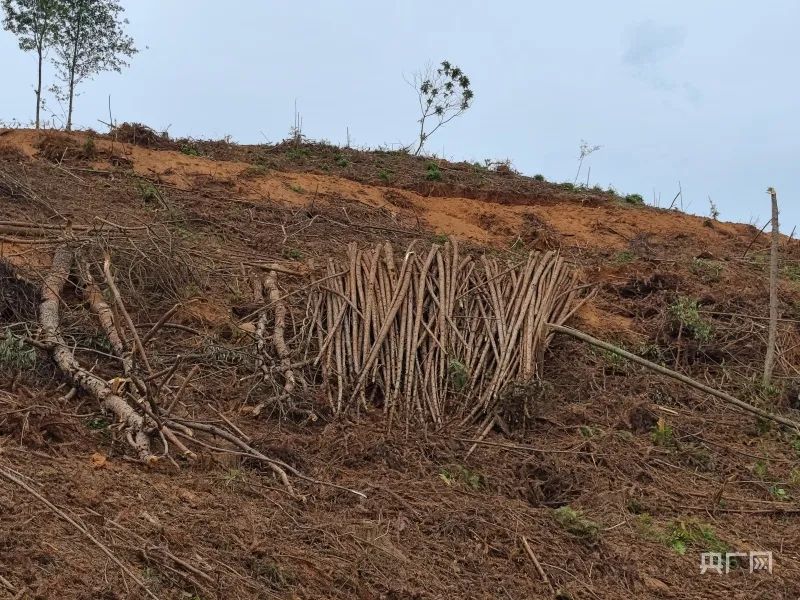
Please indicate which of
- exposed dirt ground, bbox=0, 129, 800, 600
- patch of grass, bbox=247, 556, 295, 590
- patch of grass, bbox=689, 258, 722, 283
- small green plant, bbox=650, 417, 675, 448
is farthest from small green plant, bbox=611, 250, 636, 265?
patch of grass, bbox=247, 556, 295, 590

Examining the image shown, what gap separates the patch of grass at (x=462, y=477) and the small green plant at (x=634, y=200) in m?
9.59

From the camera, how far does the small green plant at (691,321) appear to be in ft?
21.5

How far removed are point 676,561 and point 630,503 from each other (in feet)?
1.96

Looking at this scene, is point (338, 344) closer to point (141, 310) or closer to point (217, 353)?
point (217, 353)

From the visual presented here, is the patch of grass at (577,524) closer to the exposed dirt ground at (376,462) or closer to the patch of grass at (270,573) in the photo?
the exposed dirt ground at (376,462)

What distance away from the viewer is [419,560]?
10.8 feet

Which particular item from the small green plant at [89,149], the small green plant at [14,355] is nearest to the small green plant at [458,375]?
the small green plant at [14,355]

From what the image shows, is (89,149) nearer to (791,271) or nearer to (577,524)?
(577,524)

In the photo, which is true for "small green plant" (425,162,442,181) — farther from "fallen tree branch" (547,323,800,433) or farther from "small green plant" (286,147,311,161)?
"fallen tree branch" (547,323,800,433)

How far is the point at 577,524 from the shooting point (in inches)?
148

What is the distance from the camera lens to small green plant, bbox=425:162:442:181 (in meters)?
12.2

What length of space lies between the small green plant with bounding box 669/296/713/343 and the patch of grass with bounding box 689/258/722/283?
1.60 meters

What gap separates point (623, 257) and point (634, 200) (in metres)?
4.23

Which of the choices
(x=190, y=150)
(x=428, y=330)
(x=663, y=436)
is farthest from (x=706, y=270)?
(x=190, y=150)
